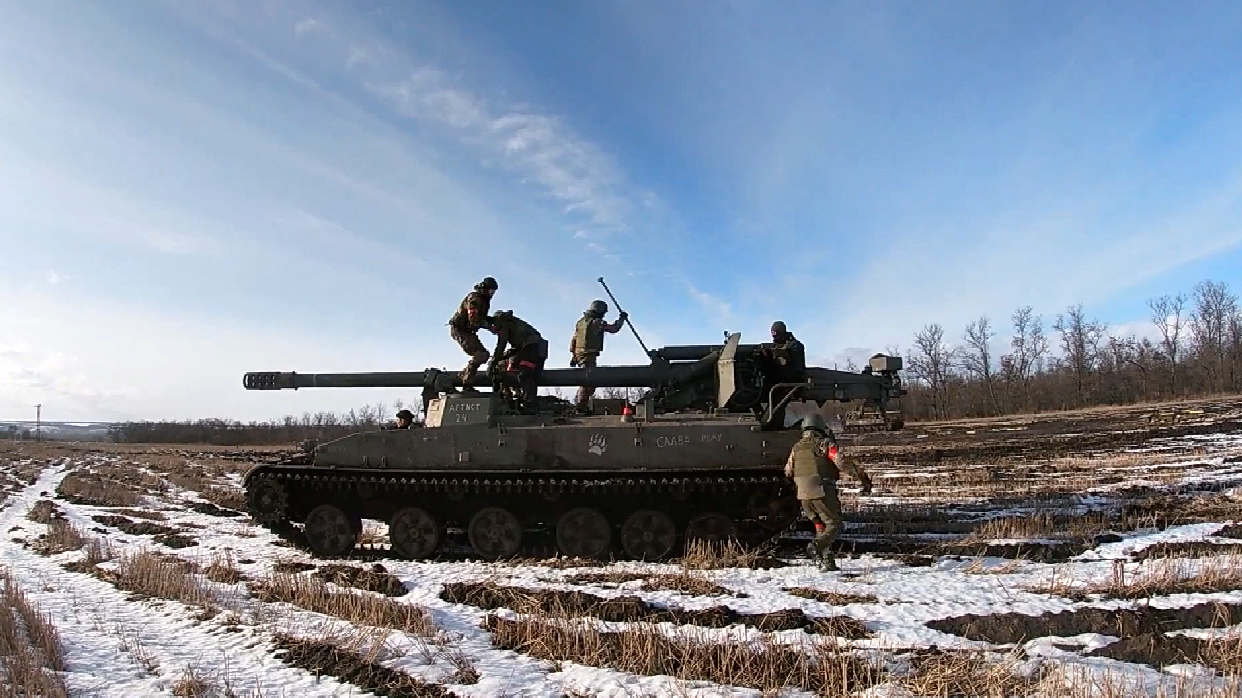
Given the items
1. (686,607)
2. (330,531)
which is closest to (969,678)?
(686,607)

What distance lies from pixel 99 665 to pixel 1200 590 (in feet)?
31.3

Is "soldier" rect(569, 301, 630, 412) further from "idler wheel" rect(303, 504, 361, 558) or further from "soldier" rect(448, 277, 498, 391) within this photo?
"idler wheel" rect(303, 504, 361, 558)

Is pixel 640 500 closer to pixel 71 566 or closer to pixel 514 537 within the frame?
pixel 514 537

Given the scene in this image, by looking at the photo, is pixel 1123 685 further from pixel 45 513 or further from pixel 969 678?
pixel 45 513

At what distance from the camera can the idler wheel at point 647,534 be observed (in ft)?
34.8

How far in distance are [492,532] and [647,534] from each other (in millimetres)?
2222

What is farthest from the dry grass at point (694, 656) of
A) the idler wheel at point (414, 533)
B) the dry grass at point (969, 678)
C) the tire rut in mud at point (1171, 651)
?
the idler wheel at point (414, 533)

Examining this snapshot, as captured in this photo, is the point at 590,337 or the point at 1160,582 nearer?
the point at 1160,582

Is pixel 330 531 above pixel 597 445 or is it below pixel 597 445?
below

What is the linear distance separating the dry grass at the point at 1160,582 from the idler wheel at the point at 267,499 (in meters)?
9.63

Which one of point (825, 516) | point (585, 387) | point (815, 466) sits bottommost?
point (825, 516)

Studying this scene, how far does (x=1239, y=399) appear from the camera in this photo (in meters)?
45.8

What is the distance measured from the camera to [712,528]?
10.6 metres

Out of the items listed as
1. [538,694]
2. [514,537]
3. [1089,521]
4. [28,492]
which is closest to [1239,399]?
[1089,521]
